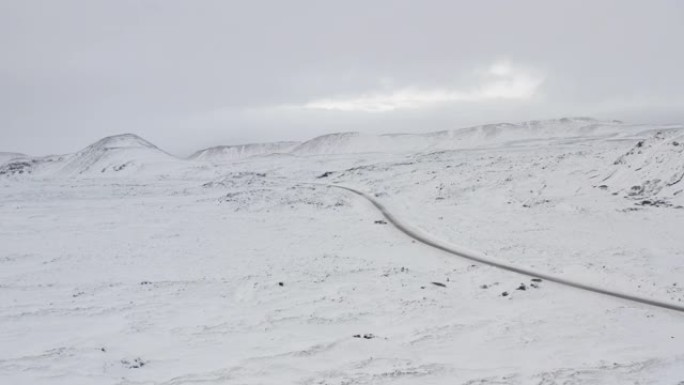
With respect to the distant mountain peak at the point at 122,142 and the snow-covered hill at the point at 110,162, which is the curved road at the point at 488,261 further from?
the distant mountain peak at the point at 122,142

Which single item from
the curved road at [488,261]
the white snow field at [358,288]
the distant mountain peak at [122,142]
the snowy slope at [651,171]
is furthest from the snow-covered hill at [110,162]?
the snowy slope at [651,171]

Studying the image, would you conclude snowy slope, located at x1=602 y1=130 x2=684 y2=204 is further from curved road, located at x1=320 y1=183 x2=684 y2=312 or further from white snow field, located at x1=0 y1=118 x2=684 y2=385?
curved road, located at x1=320 y1=183 x2=684 y2=312

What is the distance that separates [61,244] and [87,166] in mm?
141929

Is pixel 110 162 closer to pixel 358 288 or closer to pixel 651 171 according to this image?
pixel 651 171

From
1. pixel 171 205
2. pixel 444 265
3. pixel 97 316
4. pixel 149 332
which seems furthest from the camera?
pixel 171 205

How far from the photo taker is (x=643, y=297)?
2014cm

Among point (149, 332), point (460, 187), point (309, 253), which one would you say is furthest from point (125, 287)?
point (460, 187)

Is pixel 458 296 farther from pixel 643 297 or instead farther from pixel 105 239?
pixel 105 239

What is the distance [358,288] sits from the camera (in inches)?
876

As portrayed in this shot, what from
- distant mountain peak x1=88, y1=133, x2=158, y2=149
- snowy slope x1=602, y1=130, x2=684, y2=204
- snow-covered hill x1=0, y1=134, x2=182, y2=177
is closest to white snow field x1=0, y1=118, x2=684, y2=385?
snowy slope x1=602, y1=130, x2=684, y2=204

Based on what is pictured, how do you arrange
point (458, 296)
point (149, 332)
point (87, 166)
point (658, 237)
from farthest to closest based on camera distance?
point (87, 166) → point (658, 237) → point (458, 296) → point (149, 332)

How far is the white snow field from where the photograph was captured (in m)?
14.9

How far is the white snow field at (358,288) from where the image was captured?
14.9 meters

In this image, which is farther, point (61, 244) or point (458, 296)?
point (61, 244)
